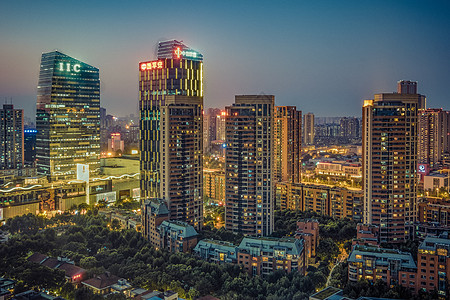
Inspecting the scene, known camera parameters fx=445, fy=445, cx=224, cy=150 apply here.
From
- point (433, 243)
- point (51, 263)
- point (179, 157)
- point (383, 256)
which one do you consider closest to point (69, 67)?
point (179, 157)

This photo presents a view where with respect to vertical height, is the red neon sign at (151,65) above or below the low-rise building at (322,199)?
above

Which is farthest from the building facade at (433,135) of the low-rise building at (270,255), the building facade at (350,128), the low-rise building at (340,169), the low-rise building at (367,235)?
the building facade at (350,128)

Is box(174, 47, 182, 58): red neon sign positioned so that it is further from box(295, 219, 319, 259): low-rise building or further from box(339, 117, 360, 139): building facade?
box(339, 117, 360, 139): building facade

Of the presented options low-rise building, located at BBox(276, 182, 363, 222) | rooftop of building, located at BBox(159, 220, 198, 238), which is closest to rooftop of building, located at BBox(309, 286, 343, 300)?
rooftop of building, located at BBox(159, 220, 198, 238)

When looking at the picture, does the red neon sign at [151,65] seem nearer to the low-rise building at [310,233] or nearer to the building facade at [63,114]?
the building facade at [63,114]

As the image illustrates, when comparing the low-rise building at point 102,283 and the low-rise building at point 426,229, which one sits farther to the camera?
the low-rise building at point 426,229

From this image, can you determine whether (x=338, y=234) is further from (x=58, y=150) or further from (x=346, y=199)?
(x=58, y=150)
